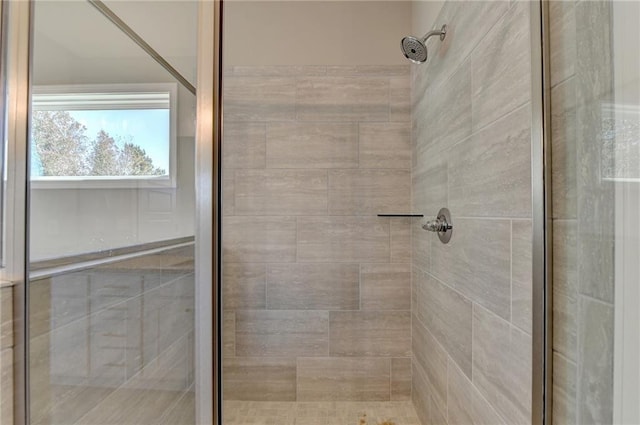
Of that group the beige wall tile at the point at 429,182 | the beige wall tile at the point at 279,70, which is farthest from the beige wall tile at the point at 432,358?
the beige wall tile at the point at 279,70

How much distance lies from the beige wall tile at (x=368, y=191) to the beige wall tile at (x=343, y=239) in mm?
54

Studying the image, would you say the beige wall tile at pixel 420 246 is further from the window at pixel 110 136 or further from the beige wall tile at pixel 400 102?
the window at pixel 110 136

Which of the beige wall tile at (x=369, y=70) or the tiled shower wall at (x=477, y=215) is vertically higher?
the beige wall tile at (x=369, y=70)

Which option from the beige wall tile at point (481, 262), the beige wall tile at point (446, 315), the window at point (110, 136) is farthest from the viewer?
the beige wall tile at point (446, 315)

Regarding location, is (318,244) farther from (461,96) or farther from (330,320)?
(461,96)

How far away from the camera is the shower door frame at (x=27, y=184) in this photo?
2.88ft

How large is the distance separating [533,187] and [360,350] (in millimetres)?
1244

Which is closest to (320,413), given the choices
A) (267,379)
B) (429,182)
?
(267,379)

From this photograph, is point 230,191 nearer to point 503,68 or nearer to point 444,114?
point 444,114

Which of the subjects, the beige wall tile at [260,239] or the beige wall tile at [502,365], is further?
the beige wall tile at [260,239]

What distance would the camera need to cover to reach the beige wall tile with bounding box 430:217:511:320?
860mm

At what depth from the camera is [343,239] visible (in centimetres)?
171

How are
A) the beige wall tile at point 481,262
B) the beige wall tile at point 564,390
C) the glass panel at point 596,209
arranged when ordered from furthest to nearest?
the beige wall tile at point 481,262
the beige wall tile at point 564,390
the glass panel at point 596,209

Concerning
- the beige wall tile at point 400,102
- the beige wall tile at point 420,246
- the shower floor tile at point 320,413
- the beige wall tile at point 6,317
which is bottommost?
the shower floor tile at point 320,413
